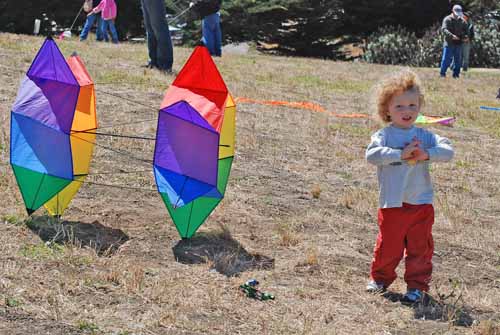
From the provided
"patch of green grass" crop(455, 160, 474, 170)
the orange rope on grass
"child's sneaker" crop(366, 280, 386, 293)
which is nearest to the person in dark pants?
the orange rope on grass

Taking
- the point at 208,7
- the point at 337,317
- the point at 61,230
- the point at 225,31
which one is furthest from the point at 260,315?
the point at 225,31

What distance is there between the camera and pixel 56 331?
165 inches

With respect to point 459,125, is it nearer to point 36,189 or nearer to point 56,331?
point 36,189

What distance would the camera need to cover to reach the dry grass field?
464 centimetres

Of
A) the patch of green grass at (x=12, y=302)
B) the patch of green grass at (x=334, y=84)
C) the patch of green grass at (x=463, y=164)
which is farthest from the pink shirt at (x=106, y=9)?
the patch of green grass at (x=12, y=302)

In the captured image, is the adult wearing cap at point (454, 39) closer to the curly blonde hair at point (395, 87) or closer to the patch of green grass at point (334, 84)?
the patch of green grass at point (334, 84)

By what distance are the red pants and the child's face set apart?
1.55ft

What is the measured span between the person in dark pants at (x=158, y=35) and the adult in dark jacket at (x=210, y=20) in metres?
3.43

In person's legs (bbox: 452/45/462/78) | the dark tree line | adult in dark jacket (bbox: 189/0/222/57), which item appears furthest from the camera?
the dark tree line

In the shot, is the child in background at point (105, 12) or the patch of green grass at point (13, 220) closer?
the patch of green grass at point (13, 220)

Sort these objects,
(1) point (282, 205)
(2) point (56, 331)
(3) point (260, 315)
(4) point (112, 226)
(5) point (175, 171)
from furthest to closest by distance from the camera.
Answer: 1. (1) point (282, 205)
2. (4) point (112, 226)
3. (5) point (175, 171)
4. (3) point (260, 315)
5. (2) point (56, 331)

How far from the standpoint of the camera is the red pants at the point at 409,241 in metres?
5.07

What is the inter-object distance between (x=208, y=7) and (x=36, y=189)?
36.4ft

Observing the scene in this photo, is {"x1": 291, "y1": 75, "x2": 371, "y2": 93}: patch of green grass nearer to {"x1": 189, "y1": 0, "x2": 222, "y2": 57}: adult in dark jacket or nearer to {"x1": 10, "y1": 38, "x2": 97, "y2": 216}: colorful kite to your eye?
{"x1": 189, "y1": 0, "x2": 222, "y2": 57}: adult in dark jacket
